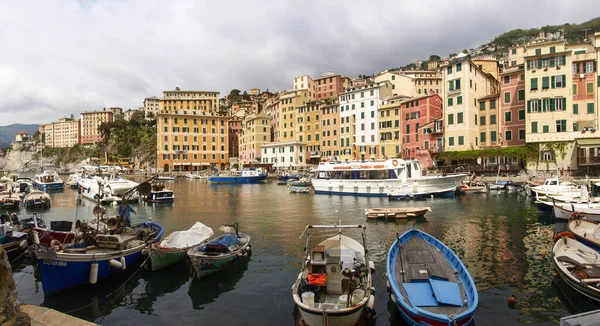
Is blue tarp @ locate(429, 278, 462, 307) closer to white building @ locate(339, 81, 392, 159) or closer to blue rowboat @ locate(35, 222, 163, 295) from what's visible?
blue rowboat @ locate(35, 222, 163, 295)

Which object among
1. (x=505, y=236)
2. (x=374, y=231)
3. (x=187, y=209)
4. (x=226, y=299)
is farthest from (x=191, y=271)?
(x=187, y=209)

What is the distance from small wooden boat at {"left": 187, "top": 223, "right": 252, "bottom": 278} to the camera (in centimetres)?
1312

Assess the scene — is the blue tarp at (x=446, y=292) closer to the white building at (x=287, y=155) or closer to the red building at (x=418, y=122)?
the red building at (x=418, y=122)

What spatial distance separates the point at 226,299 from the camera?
11.7m

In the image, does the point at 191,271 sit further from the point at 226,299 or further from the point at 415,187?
the point at 415,187

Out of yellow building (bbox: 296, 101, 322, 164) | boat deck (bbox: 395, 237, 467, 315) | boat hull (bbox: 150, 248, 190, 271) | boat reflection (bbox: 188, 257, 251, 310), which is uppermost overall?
yellow building (bbox: 296, 101, 322, 164)

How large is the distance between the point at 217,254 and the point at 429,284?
27.1 feet

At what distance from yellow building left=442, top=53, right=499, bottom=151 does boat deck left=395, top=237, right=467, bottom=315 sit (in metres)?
45.6

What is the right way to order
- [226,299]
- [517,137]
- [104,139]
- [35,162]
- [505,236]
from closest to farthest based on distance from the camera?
[226,299]
[505,236]
[517,137]
[104,139]
[35,162]

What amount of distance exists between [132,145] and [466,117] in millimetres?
101869

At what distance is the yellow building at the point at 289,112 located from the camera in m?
88.2

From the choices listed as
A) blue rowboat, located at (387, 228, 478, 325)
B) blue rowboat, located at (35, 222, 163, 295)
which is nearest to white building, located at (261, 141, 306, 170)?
blue rowboat, located at (35, 222, 163, 295)

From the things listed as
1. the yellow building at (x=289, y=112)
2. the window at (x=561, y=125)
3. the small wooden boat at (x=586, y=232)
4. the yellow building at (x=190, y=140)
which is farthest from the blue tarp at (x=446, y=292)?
the yellow building at (x=190, y=140)

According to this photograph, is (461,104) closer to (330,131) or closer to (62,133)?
(330,131)
